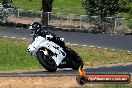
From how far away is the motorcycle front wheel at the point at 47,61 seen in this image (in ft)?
A: 63.9

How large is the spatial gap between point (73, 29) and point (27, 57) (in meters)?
15.5

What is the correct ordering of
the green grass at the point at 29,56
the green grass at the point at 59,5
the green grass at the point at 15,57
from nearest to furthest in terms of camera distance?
the green grass at the point at 15,57 < the green grass at the point at 29,56 < the green grass at the point at 59,5

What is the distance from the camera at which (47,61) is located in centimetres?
1975

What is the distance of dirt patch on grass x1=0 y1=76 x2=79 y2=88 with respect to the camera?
16.6 metres

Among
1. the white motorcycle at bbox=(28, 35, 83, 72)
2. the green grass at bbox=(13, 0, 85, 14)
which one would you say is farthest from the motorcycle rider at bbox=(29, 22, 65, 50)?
the green grass at bbox=(13, 0, 85, 14)

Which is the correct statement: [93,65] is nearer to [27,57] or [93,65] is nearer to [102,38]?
[27,57]

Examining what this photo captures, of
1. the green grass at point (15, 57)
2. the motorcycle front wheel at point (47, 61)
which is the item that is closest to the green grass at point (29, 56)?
the green grass at point (15, 57)

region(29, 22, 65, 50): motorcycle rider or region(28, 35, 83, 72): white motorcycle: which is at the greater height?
region(29, 22, 65, 50): motorcycle rider

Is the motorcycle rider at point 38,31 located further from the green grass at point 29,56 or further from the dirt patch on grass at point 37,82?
the green grass at point 29,56

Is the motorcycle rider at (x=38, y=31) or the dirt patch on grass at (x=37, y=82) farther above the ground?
the motorcycle rider at (x=38, y=31)

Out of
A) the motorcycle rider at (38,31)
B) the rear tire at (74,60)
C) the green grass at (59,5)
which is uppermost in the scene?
the motorcycle rider at (38,31)

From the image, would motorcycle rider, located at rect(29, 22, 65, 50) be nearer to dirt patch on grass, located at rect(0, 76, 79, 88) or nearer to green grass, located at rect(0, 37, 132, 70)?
dirt patch on grass, located at rect(0, 76, 79, 88)

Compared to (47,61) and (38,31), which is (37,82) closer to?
(47,61)

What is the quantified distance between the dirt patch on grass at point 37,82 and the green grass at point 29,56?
241 inches
